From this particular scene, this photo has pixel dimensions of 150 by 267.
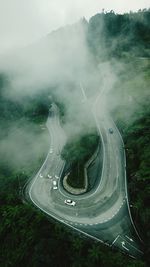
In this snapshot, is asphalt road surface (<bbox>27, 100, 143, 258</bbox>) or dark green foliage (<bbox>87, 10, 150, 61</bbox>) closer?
asphalt road surface (<bbox>27, 100, 143, 258</bbox>)

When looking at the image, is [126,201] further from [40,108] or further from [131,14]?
[131,14]

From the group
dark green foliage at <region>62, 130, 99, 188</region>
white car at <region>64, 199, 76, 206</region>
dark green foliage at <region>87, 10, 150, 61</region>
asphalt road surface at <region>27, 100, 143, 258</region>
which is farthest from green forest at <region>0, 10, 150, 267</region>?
dark green foliage at <region>62, 130, 99, 188</region>

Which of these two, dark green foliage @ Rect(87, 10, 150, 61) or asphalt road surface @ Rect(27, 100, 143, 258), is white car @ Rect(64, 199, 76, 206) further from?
dark green foliage @ Rect(87, 10, 150, 61)

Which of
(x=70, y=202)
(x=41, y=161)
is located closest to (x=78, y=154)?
(x=41, y=161)

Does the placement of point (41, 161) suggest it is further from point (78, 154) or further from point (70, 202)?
point (70, 202)

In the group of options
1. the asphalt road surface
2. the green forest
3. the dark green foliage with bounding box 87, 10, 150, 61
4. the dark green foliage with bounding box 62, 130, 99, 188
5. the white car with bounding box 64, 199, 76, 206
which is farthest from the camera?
the dark green foliage with bounding box 87, 10, 150, 61

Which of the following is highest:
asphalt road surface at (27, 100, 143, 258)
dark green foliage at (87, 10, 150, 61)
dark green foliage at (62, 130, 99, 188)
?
dark green foliage at (87, 10, 150, 61)

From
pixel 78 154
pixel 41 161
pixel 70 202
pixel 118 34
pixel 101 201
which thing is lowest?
pixel 101 201
